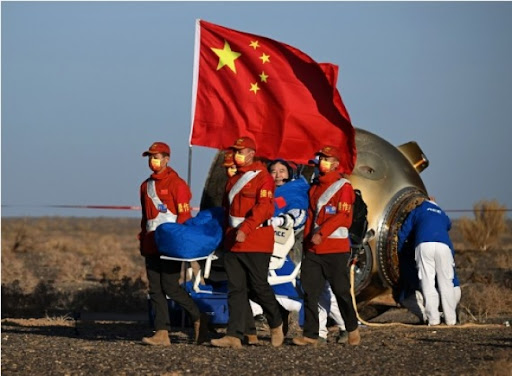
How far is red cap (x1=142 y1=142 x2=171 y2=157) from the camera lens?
13133mm

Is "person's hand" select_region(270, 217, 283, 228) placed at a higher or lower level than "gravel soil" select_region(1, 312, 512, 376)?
higher

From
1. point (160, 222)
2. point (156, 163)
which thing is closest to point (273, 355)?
point (160, 222)

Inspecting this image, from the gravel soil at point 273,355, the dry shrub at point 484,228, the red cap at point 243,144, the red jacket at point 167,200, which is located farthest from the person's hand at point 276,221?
the dry shrub at point 484,228

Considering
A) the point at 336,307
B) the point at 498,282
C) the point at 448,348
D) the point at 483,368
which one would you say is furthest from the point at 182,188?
the point at 498,282

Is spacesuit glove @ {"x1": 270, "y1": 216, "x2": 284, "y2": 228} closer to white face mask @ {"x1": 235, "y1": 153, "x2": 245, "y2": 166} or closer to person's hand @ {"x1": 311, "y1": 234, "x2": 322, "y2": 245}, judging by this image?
person's hand @ {"x1": 311, "y1": 234, "x2": 322, "y2": 245}

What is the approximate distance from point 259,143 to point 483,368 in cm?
612

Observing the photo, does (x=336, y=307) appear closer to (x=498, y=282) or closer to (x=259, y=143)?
(x=259, y=143)

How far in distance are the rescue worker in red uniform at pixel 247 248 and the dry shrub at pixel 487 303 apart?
4.71m

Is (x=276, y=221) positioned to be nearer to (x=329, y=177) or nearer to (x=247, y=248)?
(x=247, y=248)

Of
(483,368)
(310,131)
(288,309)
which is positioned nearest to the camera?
(483,368)

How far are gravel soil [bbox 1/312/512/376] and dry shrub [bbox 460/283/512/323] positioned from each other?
2727 mm

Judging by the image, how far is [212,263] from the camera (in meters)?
15.0

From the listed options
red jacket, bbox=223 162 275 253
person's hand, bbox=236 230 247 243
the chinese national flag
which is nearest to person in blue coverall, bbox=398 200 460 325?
the chinese national flag

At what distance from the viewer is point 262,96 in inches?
639
